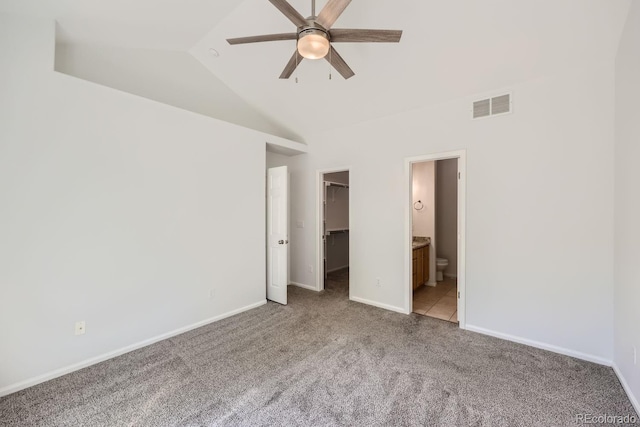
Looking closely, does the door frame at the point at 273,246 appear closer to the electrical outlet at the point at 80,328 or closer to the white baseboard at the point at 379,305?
the white baseboard at the point at 379,305

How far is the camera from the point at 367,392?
6.82 feet

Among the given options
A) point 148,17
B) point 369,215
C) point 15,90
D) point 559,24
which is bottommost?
point 369,215

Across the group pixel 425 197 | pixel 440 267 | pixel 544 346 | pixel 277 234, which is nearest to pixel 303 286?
pixel 277 234

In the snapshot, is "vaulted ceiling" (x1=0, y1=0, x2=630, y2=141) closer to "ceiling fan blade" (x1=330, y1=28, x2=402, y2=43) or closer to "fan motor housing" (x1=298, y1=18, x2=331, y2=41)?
"ceiling fan blade" (x1=330, y1=28, x2=402, y2=43)

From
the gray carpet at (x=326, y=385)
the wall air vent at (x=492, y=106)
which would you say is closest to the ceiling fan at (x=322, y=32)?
the wall air vent at (x=492, y=106)

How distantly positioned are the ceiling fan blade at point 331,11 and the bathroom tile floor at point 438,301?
11.3 ft

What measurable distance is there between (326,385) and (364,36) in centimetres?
266

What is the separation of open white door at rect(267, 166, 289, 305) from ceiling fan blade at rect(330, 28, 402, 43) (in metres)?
2.21

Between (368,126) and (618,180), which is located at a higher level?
(368,126)

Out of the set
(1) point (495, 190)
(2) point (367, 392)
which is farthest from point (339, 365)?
(1) point (495, 190)

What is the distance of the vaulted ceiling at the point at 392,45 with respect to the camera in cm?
219

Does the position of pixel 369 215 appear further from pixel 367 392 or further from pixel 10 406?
pixel 10 406

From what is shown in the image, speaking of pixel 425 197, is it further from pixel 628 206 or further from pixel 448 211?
pixel 628 206

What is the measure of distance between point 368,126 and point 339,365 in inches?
122
